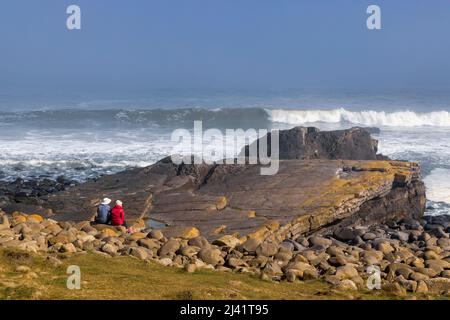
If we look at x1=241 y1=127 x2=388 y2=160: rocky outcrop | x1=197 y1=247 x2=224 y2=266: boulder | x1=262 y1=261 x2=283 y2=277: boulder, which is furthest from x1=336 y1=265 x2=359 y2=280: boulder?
x1=241 y1=127 x2=388 y2=160: rocky outcrop

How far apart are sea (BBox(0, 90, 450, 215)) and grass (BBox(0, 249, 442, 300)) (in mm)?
13350

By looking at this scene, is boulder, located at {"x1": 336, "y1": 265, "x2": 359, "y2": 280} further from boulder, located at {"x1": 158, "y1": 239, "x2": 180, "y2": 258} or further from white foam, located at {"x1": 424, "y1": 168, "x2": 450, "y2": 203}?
white foam, located at {"x1": 424, "y1": 168, "x2": 450, "y2": 203}


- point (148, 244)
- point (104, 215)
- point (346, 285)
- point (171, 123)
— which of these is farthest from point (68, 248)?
point (171, 123)

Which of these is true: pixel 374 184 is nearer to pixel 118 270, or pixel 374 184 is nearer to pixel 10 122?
pixel 118 270

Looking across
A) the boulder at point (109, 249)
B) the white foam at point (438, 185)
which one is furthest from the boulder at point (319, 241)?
the white foam at point (438, 185)

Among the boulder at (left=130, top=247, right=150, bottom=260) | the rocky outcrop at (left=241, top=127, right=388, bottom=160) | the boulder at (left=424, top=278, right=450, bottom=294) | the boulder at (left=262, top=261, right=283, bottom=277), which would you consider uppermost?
the rocky outcrop at (left=241, top=127, right=388, bottom=160)

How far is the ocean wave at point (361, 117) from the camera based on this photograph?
58406mm

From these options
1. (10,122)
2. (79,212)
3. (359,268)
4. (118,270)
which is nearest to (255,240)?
(359,268)

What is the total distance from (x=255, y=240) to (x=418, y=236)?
237 inches

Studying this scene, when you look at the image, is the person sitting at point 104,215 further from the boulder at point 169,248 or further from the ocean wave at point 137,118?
the ocean wave at point 137,118

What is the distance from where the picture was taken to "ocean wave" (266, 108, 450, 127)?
58.4 meters

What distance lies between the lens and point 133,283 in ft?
30.1

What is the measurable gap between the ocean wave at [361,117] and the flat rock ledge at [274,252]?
4329cm

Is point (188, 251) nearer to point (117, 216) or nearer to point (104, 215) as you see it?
point (117, 216)
